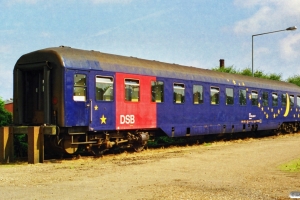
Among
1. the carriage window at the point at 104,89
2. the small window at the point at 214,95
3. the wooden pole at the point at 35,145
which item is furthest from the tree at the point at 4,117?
the small window at the point at 214,95

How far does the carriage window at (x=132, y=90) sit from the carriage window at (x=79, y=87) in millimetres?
2090

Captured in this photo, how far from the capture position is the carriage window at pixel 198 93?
2062 centimetres

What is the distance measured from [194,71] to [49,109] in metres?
8.83

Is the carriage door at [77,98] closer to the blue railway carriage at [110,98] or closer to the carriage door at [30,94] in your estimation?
the blue railway carriage at [110,98]

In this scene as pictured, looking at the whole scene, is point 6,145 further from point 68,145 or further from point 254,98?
point 254,98

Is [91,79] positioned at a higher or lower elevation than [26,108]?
higher

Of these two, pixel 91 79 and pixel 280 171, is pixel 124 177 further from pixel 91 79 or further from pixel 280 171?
pixel 91 79

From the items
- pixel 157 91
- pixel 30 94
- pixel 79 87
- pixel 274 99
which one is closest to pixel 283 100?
Result: pixel 274 99

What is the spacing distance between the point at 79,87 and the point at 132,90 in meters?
2.67

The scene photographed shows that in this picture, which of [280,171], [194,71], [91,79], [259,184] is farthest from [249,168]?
[194,71]

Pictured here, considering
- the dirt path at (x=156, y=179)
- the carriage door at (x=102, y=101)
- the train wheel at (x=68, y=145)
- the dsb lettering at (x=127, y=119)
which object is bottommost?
the dirt path at (x=156, y=179)

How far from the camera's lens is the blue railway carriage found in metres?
14.5

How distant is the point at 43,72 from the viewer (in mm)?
14961

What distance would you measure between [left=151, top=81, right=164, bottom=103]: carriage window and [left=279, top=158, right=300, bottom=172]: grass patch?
250 inches
